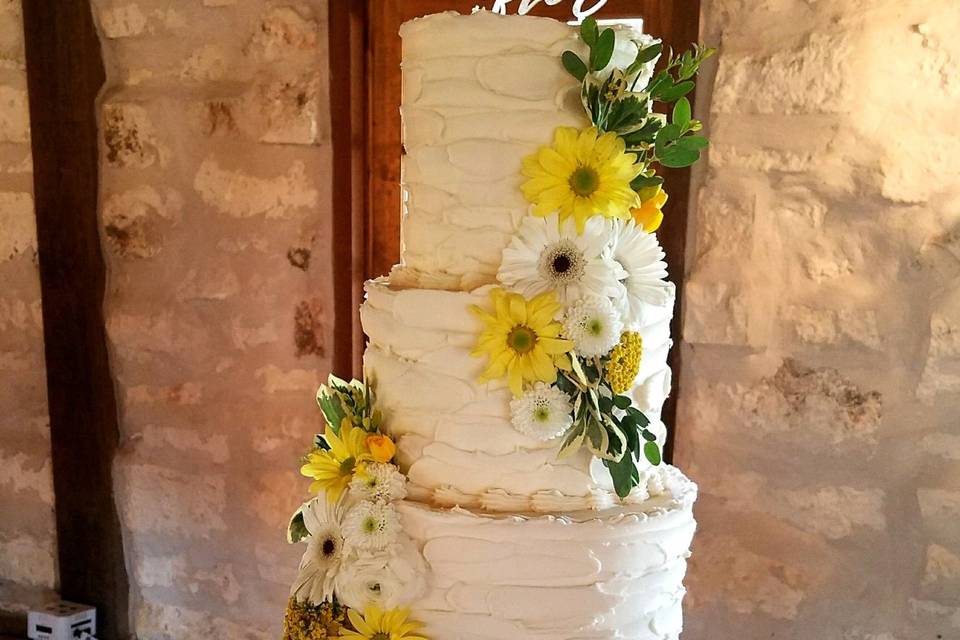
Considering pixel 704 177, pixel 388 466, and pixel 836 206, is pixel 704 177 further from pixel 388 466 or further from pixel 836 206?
pixel 388 466

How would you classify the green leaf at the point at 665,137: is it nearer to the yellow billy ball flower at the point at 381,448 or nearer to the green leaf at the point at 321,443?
the yellow billy ball flower at the point at 381,448

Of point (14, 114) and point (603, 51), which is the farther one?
point (14, 114)

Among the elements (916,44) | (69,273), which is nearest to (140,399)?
(69,273)

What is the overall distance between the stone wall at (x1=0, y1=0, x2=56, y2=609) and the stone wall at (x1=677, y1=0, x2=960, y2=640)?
161 centimetres

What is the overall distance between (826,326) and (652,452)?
629 mm

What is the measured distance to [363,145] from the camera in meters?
1.74

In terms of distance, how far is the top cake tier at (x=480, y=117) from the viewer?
37.8 inches

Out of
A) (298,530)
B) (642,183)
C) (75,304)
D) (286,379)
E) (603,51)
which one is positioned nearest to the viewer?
(603,51)

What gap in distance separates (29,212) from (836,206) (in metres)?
1.85

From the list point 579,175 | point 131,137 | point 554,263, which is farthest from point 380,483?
point 131,137

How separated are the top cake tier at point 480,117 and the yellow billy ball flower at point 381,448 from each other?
22cm

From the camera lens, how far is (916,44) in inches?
53.1

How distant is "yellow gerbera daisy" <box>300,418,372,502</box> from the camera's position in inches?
42.1

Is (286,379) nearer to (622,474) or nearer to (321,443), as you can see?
(321,443)
